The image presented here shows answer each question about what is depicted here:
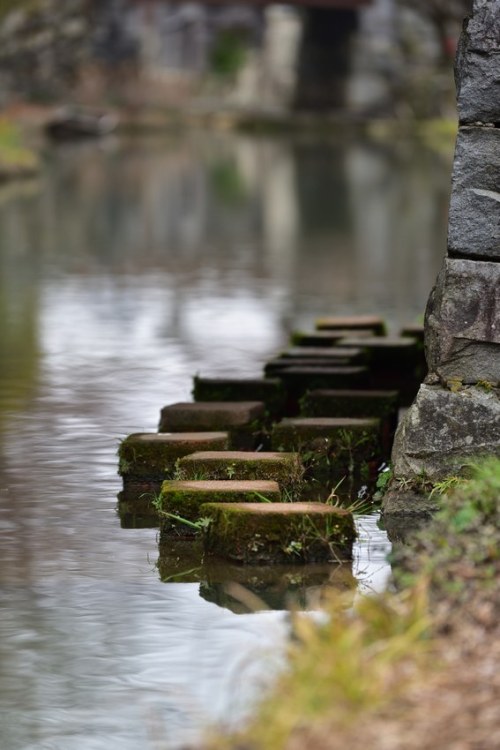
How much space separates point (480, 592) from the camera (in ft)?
15.8

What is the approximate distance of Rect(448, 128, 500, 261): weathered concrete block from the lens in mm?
7309

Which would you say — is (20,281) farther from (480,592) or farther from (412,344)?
(480,592)

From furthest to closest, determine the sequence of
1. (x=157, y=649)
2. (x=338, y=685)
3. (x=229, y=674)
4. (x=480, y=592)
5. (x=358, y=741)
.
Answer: (x=157, y=649) → (x=229, y=674) → (x=480, y=592) → (x=338, y=685) → (x=358, y=741)

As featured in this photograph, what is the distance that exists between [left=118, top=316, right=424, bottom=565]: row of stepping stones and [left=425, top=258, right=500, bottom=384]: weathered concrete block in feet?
2.78

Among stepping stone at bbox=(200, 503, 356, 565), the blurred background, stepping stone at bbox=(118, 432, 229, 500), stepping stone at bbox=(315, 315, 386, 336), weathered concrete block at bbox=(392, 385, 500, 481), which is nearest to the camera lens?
the blurred background

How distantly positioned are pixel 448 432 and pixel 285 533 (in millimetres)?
1068

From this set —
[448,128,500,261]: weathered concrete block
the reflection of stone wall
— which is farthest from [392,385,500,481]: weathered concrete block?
[448,128,500,261]: weathered concrete block

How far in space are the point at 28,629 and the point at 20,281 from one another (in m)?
11.4

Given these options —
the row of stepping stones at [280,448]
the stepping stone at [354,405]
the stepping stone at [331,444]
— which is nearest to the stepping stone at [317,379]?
the row of stepping stones at [280,448]

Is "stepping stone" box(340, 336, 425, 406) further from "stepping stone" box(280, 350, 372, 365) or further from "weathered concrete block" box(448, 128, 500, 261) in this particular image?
"weathered concrete block" box(448, 128, 500, 261)

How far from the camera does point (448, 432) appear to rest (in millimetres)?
7457

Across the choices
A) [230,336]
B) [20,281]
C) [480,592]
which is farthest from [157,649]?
[20,281]

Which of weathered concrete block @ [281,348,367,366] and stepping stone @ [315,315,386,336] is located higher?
weathered concrete block @ [281,348,367,366]

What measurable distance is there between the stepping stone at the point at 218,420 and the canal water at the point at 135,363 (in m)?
0.41
